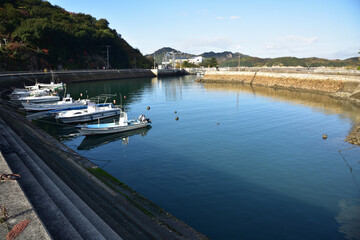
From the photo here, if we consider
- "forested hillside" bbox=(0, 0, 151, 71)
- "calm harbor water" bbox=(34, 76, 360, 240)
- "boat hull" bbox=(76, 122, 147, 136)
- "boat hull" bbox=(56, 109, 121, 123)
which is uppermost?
"forested hillside" bbox=(0, 0, 151, 71)

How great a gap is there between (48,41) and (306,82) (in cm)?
12054

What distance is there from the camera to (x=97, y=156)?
24266mm

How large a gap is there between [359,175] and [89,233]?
22479mm

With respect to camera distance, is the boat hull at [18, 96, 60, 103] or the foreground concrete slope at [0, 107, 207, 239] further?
the boat hull at [18, 96, 60, 103]

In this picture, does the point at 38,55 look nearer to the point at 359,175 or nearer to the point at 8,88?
the point at 8,88

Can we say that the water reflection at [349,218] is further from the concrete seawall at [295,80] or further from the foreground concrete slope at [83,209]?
the concrete seawall at [295,80]

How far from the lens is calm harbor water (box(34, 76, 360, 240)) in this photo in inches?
544

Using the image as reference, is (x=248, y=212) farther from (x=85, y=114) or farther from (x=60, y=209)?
(x=85, y=114)

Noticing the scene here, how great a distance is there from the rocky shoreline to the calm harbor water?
766cm

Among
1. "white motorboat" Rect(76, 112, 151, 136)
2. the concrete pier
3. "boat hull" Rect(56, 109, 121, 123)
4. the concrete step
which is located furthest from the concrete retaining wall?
the concrete step

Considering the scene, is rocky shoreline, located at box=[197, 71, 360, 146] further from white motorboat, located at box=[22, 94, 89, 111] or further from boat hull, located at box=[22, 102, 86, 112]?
boat hull, located at box=[22, 102, 86, 112]

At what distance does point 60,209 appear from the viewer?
10.6 meters

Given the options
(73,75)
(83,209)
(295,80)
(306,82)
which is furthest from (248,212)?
(73,75)

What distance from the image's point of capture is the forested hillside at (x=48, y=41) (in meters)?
95.3
